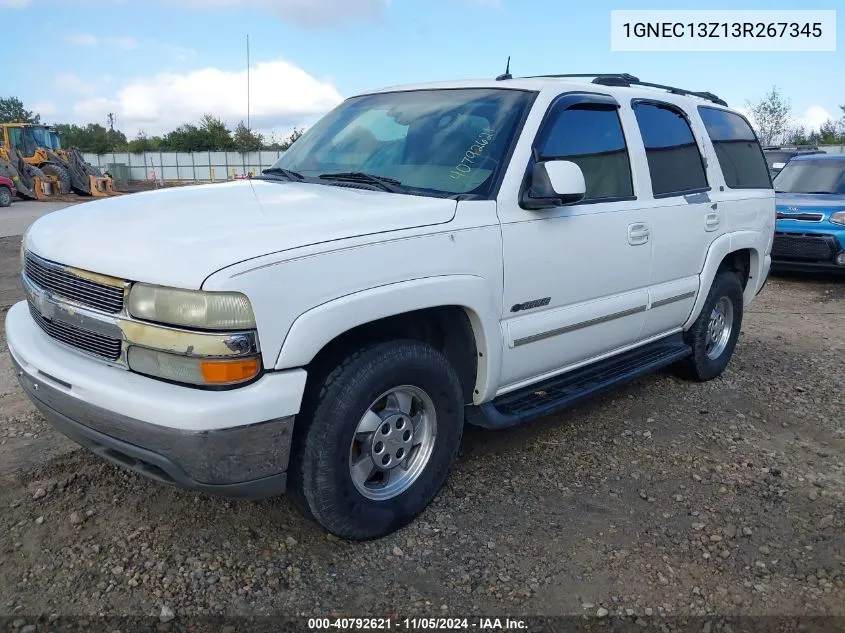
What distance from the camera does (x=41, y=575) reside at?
2.70 meters

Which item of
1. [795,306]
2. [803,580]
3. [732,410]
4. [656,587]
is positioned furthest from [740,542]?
[795,306]

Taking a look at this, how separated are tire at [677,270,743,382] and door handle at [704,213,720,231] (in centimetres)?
47

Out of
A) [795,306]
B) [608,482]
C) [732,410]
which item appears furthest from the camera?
[795,306]

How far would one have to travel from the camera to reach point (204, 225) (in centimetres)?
266

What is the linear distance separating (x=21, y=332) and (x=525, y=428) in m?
2.69

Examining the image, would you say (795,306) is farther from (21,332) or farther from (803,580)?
(21,332)

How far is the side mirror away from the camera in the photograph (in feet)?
10.4

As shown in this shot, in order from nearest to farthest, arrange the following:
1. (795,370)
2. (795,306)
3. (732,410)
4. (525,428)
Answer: (525,428), (732,410), (795,370), (795,306)

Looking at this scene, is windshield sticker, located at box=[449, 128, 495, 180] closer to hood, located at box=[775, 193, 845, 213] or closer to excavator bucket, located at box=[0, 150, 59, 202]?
hood, located at box=[775, 193, 845, 213]

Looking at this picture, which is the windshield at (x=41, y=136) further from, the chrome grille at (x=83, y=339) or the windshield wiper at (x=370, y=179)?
the chrome grille at (x=83, y=339)

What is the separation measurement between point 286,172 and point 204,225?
132 centimetres

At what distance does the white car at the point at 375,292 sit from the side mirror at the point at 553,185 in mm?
13

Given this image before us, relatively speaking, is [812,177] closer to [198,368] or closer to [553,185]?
[553,185]

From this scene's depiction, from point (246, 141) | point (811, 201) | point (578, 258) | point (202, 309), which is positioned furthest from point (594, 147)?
point (246, 141)
